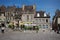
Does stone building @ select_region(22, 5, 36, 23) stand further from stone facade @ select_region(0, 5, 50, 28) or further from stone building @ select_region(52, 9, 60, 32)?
stone building @ select_region(52, 9, 60, 32)

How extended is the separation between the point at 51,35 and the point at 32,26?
527 millimetres

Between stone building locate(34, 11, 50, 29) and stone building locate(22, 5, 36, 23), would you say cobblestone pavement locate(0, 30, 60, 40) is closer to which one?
stone building locate(34, 11, 50, 29)

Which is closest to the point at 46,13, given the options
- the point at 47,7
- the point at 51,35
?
the point at 47,7

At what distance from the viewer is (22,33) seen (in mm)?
5961

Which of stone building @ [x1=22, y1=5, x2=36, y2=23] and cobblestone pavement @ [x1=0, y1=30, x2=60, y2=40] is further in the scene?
stone building @ [x1=22, y1=5, x2=36, y2=23]

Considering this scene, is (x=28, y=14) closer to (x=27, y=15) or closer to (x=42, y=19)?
(x=27, y=15)

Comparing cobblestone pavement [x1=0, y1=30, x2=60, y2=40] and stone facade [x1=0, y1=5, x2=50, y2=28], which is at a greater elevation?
stone facade [x1=0, y1=5, x2=50, y2=28]

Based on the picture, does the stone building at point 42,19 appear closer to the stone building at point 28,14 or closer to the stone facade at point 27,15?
the stone facade at point 27,15

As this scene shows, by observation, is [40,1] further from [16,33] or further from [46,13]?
[16,33]

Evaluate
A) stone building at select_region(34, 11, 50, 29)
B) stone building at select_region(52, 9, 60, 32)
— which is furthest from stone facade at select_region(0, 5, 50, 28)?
stone building at select_region(52, 9, 60, 32)

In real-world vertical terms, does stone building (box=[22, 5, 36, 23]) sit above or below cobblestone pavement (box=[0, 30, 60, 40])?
above

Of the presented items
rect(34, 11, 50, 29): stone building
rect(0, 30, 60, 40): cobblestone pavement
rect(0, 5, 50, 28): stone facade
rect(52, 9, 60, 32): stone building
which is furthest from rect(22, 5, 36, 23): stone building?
rect(52, 9, 60, 32): stone building

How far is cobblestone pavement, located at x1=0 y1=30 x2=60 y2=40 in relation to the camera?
19.3 ft

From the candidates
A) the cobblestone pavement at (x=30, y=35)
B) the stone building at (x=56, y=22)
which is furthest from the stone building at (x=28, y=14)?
the stone building at (x=56, y=22)
